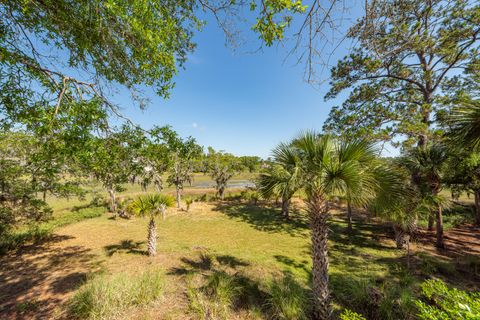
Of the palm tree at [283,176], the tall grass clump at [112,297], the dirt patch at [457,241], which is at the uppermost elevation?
the palm tree at [283,176]

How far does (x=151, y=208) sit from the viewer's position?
22.9ft

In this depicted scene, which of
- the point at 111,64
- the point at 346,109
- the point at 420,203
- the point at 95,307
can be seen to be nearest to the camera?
the point at 95,307

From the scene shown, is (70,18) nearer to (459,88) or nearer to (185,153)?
(185,153)

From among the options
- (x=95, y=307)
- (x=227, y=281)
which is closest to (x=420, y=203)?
(x=227, y=281)

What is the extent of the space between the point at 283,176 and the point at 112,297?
14.2 ft

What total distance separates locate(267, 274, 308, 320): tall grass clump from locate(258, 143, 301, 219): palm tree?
87.8 inches

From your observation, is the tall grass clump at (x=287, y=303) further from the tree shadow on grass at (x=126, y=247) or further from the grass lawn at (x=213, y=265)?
the tree shadow on grass at (x=126, y=247)

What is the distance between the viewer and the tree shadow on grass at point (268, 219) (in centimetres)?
1206

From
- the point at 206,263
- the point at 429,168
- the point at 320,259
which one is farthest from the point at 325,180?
the point at 429,168

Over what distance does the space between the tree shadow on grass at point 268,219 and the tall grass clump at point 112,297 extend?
348 inches

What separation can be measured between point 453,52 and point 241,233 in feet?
43.7

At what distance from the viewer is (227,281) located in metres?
4.36

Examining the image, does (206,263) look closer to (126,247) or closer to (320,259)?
(320,259)

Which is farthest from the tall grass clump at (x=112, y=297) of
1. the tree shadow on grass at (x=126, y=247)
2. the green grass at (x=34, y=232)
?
the green grass at (x=34, y=232)
